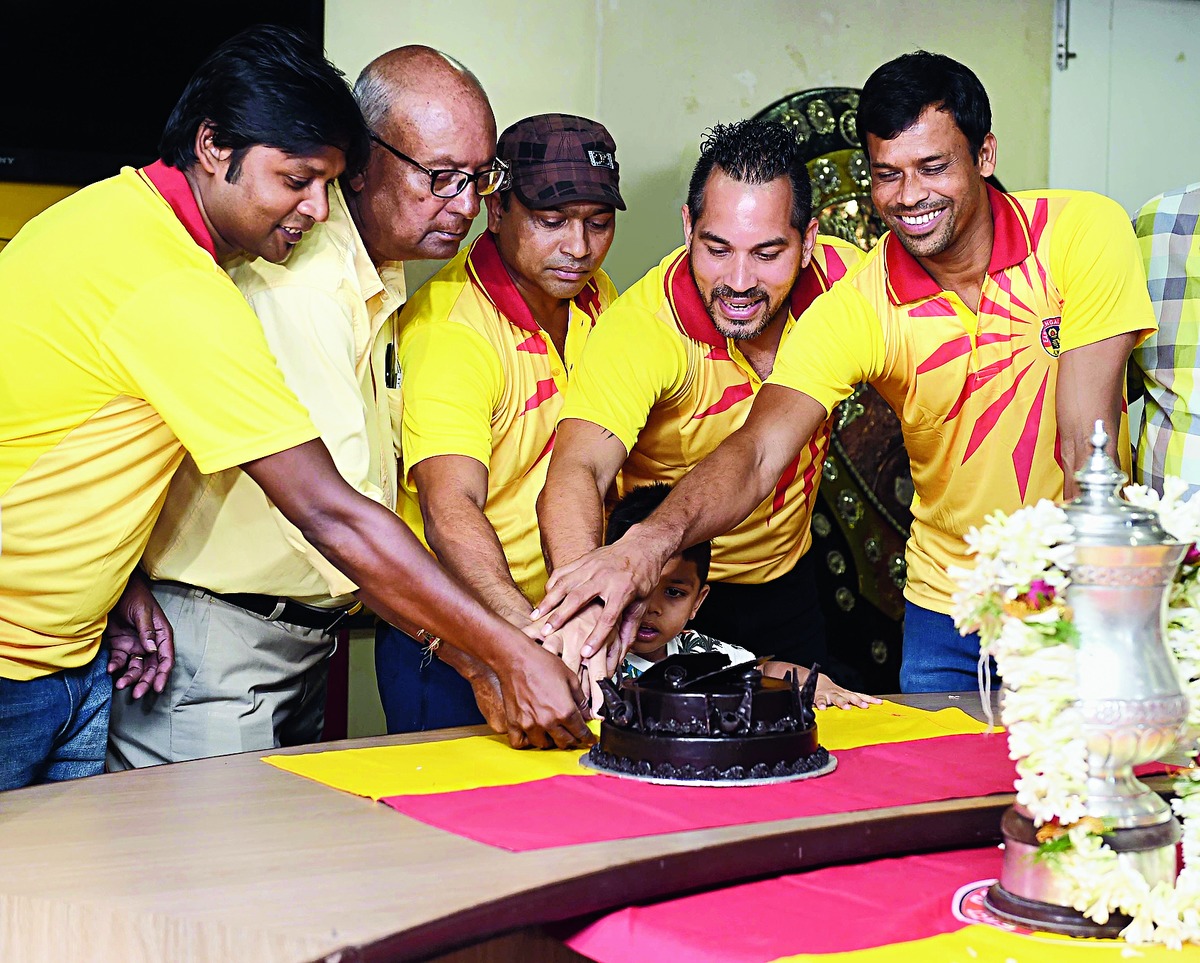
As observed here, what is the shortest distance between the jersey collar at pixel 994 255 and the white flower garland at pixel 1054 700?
50.6 inches

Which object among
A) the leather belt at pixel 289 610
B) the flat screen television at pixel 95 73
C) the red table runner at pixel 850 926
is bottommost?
the red table runner at pixel 850 926

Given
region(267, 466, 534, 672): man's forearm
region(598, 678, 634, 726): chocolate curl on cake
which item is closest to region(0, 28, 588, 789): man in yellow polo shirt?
region(267, 466, 534, 672): man's forearm

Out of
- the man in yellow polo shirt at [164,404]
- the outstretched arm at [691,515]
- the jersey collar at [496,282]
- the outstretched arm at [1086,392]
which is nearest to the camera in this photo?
the man in yellow polo shirt at [164,404]

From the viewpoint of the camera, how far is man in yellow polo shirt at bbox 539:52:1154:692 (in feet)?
7.82

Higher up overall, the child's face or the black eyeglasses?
the black eyeglasses

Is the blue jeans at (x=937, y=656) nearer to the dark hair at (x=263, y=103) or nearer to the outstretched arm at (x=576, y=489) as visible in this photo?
the outstretched arm at (x=576, y=489)

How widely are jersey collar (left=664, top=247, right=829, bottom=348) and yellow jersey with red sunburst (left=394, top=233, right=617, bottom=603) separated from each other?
0.71 feet

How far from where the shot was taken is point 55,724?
2.05 m

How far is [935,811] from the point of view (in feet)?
5.04

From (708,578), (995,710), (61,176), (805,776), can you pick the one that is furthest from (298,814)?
(61,176)

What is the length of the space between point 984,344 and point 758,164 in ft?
1.79

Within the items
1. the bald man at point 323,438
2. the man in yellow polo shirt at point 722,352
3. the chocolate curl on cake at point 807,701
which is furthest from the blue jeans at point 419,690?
the chocolate curl on cake at point 807,701

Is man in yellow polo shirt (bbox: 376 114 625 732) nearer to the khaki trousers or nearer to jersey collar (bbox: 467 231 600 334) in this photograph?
jersey collar (bbox: 467 231 600 334)

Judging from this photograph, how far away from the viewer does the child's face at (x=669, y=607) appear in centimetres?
257
